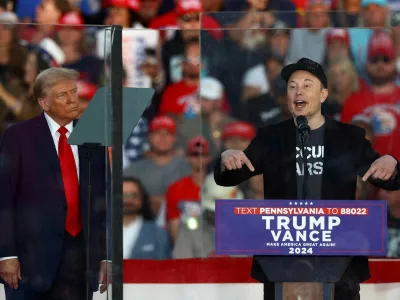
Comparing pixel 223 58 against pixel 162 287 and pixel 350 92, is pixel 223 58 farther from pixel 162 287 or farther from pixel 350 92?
pixel 162 287

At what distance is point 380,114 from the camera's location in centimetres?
396

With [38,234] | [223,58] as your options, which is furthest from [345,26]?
[38,234]

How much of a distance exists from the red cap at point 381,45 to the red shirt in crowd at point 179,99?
840mm

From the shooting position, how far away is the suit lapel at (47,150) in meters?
4.11

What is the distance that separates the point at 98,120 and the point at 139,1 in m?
2.44

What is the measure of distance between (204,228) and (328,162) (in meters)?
0.67

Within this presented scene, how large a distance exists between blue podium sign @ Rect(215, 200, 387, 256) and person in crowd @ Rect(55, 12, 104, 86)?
2.81ft

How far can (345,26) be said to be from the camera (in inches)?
155

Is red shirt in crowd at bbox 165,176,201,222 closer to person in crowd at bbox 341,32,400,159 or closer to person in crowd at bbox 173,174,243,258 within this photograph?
person in crowd at bbox 173,174,243,258

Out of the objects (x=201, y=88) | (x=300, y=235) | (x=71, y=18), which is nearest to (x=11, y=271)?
(x=201, y=88)

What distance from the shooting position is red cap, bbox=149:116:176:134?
4023mm

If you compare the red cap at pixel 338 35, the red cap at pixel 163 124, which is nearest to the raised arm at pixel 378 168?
the red cap at pixel 338 35

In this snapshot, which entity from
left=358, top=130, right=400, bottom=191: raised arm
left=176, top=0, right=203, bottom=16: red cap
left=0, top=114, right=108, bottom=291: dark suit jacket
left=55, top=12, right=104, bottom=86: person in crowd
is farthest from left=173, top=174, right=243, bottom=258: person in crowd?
left=176, top=0, right=203, bottom=16: red cap

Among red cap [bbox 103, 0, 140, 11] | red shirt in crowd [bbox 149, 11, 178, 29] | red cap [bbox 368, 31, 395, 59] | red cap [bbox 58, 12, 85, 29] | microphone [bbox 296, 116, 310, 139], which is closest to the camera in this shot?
red cap [bbox 368, 31, 395, 59]
